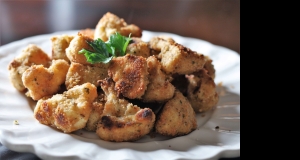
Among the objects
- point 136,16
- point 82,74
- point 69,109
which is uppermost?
point 136,16

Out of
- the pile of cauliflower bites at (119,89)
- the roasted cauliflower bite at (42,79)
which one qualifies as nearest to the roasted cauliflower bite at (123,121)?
the pile of cauliflower bites at (119,89)

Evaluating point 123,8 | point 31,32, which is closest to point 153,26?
point 123,8

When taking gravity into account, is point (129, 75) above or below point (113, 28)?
below

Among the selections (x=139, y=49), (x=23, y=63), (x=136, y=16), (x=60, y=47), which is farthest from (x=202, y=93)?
(x=136, y=16)

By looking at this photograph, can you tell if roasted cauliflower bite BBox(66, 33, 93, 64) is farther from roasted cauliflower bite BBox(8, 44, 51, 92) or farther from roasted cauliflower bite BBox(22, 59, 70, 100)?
roasted cauliflower bite BBox(8, 44, 51, 92)

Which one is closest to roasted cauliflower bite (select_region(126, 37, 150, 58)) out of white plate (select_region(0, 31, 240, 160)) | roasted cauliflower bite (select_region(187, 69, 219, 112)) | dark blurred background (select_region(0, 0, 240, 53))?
roasted cauliflower bite (select_region(187, 69, 219, 112))

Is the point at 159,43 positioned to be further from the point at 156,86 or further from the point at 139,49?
the point at 156,86
